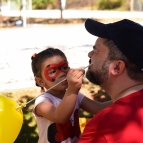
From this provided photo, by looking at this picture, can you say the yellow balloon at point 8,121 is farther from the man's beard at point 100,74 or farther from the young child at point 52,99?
the man's beard at point 100,74

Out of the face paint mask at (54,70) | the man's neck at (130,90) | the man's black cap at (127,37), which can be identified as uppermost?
the man's black cap at (127,37)

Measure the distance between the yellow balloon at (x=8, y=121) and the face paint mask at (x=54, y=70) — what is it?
420mm

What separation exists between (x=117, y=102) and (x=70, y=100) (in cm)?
50

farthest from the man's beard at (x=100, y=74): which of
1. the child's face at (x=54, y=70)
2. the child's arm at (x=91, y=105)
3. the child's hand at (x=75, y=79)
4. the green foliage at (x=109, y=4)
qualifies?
the green foliage at (x=109, y=4)

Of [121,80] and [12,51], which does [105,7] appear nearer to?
[12,51]

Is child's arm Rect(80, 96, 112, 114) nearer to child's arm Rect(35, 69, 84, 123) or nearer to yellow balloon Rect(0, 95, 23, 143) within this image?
child's arm Rect(35, 69, 84, 123)

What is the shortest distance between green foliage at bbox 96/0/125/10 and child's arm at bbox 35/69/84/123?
3682 centimetres

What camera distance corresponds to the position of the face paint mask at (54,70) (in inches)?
105

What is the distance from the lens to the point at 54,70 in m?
2.66

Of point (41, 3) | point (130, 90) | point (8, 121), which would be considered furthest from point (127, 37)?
point (41, 3)

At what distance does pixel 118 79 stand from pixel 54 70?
781 mm

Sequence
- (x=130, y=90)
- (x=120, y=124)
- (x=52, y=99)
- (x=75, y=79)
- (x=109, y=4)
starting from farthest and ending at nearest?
(x=109, y=4) → (x=52, y=99) → (x=75, y=79) → (x=130, y=90) → (x=120, y=124)

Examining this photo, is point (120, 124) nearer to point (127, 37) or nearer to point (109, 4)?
point (127, 37)

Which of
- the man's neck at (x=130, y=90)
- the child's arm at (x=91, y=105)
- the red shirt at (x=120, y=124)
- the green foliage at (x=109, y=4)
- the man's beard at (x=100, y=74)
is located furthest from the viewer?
the green foliage at (x=109, y=4)
